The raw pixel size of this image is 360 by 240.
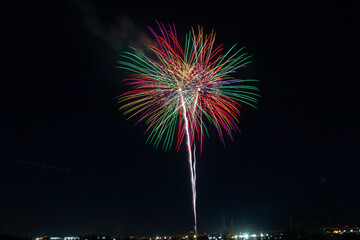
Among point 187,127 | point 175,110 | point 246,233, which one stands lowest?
point 246,233

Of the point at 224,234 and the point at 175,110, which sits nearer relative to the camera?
the point at 175,110

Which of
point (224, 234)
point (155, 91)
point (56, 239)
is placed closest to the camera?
point (155, 91)

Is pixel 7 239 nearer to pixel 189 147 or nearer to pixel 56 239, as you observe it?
pixel 189 147

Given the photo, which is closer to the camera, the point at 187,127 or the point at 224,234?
the point at 187,127

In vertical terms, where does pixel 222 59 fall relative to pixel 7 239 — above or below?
above

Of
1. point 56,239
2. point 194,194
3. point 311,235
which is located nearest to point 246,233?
point 56,239

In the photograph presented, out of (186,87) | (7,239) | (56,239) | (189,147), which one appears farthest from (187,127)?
(56,239)

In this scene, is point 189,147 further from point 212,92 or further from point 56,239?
point 56,239

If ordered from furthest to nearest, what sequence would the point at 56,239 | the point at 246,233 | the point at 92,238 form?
the point at 246,233 → the point at 56,239 → the point at 92,238

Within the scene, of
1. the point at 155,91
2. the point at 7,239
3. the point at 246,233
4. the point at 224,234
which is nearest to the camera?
the point at 7,239
